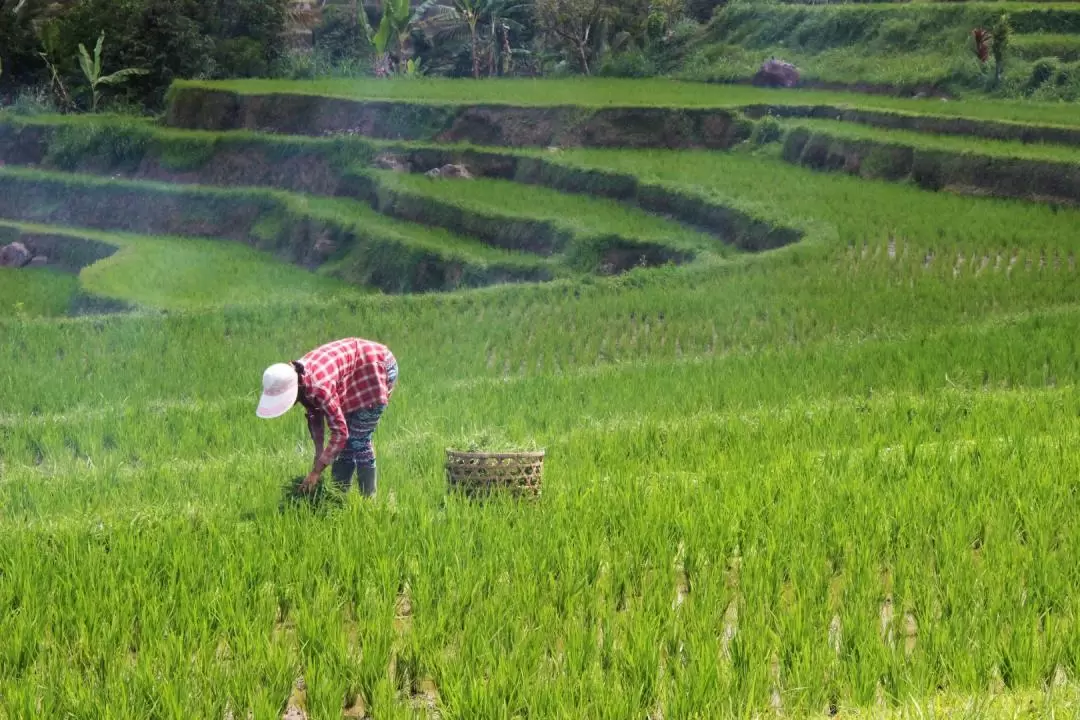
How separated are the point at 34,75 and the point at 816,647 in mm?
33139

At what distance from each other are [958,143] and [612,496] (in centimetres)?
1301

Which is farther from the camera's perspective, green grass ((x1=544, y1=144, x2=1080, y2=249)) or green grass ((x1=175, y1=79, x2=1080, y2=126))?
green grass ((x1=175, y1=79, x2=1080, y2=126))

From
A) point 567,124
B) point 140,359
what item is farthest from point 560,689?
point 567,124

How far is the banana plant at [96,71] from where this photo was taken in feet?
92.9

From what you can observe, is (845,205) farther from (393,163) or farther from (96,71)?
(96,71)

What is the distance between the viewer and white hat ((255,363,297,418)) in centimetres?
444

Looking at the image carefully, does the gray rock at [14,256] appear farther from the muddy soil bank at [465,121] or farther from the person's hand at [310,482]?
the person's hand at [310,482]

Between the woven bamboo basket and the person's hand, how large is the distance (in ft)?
1.97

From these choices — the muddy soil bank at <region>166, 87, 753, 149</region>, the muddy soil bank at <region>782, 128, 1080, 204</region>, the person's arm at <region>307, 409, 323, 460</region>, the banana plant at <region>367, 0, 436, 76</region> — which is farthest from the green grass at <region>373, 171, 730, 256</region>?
the person's arm at <region>307, 409, 323, 460</region>

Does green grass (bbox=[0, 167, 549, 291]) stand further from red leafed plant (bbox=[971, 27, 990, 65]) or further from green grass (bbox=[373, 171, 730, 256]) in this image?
red leafed plant (bbox=[971, 27, 990, 65])

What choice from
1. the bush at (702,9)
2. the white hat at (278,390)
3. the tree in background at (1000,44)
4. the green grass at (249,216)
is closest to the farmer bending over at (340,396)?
the white hat at (278,390)

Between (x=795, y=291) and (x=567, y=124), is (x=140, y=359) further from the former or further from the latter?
(x=567, y=124)

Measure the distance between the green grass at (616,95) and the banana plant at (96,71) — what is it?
2.27 meters

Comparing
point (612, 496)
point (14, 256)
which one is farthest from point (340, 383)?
point (14, 256)
